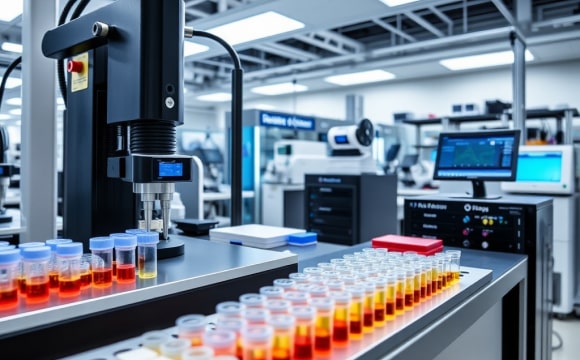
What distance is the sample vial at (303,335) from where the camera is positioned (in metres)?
0.64

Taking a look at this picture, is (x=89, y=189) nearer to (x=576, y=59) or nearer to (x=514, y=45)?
(x=514, y=45)

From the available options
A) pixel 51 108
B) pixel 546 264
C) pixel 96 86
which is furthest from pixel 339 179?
pixel 96 86

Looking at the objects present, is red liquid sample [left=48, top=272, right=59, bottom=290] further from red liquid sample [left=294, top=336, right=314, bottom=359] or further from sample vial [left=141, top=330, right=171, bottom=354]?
red liquid sample [left=294, top=336, right=314, bottom=359]

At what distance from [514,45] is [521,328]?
10.4 feet

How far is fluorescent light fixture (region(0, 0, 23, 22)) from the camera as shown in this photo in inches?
71.2

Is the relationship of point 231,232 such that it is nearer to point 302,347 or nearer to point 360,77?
point 302,347

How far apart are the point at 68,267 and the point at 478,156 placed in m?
1.76

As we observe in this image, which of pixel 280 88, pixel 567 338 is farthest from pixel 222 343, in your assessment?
pixel 280 88

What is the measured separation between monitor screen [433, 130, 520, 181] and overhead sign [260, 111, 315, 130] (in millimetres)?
3688

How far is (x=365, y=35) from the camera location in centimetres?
667

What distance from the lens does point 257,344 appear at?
0.58 meters

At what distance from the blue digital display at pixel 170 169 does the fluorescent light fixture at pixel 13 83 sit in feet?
3.43

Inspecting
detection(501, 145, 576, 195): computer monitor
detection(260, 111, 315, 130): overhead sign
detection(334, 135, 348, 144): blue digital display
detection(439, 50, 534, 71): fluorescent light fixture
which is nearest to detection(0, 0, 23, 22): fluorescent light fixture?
detection(334, 135, 348, 144): blue digital display

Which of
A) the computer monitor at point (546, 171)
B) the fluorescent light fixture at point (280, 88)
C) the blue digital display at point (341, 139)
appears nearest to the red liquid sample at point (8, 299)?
the blue digital display at point (341, 139)
